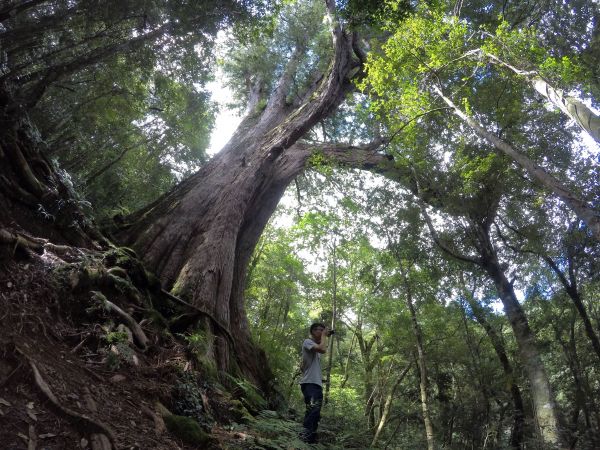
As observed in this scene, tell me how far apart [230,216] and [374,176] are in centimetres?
568

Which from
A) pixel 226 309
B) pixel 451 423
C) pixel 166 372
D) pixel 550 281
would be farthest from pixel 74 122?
pixel 550 281

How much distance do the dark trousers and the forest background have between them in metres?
A: 0.21

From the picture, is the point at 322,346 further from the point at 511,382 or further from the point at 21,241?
the point at 511,382

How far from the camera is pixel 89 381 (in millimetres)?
3102

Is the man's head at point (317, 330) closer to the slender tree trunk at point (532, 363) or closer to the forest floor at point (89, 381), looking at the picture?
the forest floor at point (89, 381)

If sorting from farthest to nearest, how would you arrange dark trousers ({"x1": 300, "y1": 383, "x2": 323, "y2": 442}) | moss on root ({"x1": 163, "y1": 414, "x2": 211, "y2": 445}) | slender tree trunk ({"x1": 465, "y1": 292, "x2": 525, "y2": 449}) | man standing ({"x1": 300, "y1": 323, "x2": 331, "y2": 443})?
1. slender tree trunk ({"x1": 465, "y1": 292, "x2": 525, "y2": 449})
2. man standing ({"x1": 300, "y1": 323, "x2": 331, "y2": 443})
3. dark trousers ({"x1": 300, "y1": 383, "x2": 323, "y2": 442})
4. moss on root ({"x1": 163, "y1": 414, "x2": 211, "y2": 445})

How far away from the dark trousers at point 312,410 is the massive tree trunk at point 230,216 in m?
1.29

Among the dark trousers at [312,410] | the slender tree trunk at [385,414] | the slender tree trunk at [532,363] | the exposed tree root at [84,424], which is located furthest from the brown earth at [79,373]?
the slender tree trunk at [532,363]

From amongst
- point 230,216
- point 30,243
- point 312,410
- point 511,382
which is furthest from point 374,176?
point 30,243

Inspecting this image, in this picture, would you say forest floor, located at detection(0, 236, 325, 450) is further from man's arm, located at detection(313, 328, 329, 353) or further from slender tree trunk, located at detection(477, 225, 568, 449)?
A: slender tree trunk, located at detection(477, 225, 568, 449)

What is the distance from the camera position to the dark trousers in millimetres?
4574

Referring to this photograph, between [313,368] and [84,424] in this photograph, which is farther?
→ [313,368]

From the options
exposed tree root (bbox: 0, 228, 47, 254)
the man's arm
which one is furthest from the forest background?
the man's arm

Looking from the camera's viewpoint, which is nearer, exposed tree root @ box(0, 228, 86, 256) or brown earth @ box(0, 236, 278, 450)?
brown earth @ box(0, 236, 278, 450)
